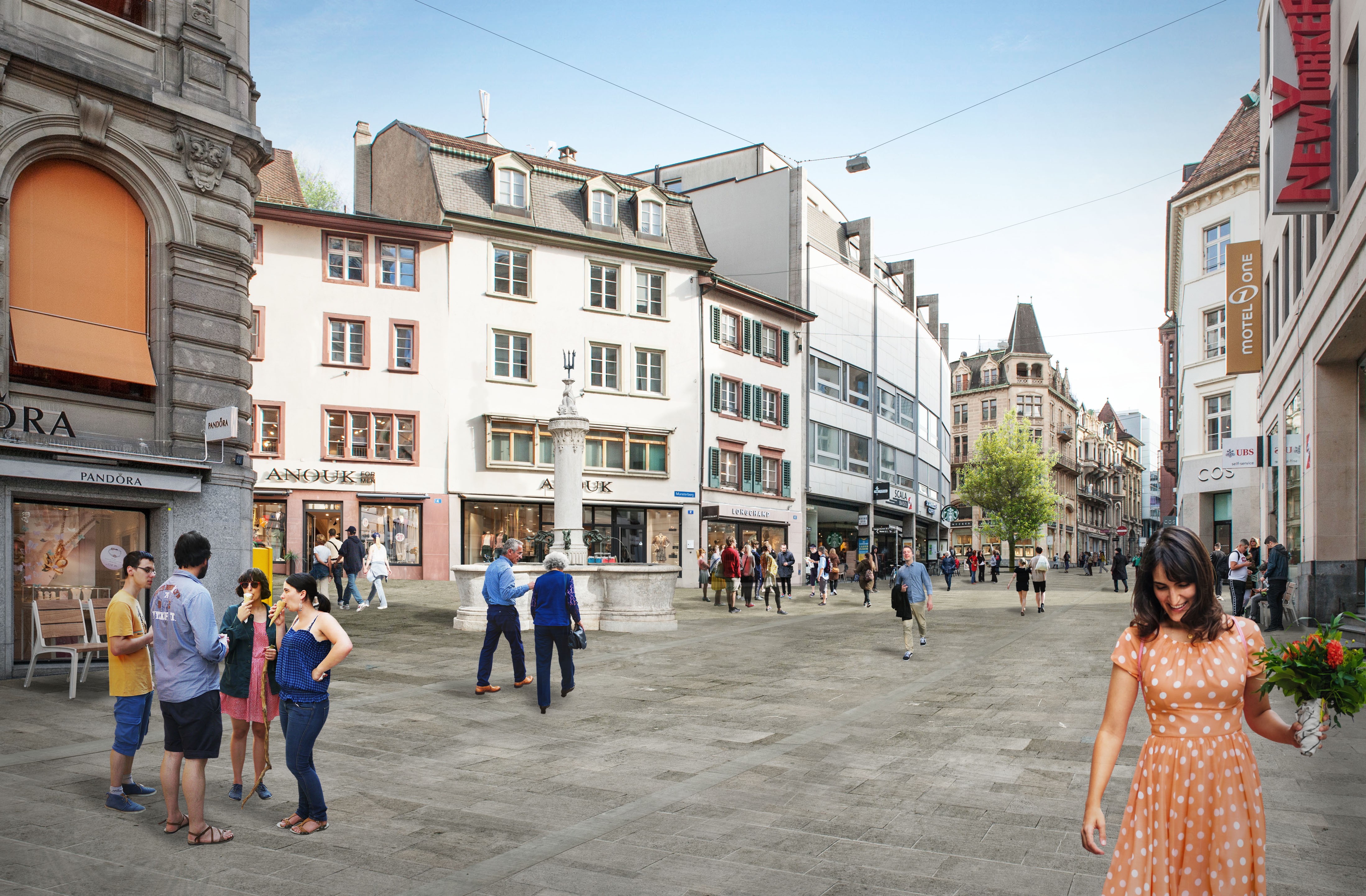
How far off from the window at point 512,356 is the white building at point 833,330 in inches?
527

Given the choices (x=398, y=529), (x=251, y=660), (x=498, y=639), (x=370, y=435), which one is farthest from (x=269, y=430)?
(x=251, y=660)

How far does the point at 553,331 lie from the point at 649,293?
4671mm

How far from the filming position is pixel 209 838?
621 centimetres

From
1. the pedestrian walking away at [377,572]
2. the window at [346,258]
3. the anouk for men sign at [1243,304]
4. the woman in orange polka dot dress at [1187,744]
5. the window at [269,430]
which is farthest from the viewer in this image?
the window at [346,258]

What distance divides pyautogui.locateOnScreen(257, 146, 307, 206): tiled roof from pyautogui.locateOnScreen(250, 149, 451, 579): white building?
12.6ft

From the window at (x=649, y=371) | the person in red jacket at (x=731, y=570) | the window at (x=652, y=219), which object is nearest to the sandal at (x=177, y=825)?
the person in red jacket at (x=731, y=570)

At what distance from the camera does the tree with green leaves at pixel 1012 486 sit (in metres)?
71.2

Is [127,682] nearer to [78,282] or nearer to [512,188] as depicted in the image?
[78,282]

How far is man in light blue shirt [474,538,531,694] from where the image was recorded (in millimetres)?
12234

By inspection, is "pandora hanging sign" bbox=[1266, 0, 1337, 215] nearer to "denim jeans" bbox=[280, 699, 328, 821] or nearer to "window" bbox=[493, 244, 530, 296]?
"denim jeans" bbox=[280, 699, 328, 821]

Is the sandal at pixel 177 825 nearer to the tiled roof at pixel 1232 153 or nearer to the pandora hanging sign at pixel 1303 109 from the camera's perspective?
the pandora hanging sign at pixel 1303 109

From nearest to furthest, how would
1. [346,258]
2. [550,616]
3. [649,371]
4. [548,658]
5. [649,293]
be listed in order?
[548,658]
[550,616]
[346,258]
[649,371]
[649,293]

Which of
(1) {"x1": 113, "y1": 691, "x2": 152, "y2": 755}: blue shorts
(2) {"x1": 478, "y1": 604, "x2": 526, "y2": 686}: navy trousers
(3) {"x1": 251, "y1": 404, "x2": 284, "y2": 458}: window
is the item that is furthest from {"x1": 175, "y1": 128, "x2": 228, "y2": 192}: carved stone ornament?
(3) {"x1": 251, "y1": 404, "x2": 284, "y2": 458}: window

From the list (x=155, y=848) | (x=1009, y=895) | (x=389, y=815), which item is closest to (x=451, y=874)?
(x=389, y=815)
